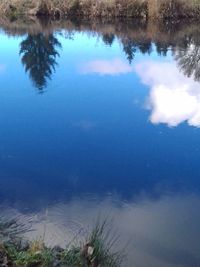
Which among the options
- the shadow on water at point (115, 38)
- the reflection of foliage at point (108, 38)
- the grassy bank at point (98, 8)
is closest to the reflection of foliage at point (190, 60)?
the shadow on water at point (115, 38)

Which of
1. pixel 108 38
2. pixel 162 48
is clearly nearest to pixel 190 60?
pixel 162 48

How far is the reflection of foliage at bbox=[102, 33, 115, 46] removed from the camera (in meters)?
21.2

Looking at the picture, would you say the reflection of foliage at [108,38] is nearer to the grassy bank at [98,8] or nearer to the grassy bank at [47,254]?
the grassy bank at [98,8]

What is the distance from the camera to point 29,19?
24.8 metres

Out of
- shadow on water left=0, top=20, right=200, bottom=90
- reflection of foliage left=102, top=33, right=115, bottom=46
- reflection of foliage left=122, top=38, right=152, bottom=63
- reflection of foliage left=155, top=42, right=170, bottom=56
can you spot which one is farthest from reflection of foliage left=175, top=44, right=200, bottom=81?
reflection of foliage left=102, top=33, right=115, bottom=46

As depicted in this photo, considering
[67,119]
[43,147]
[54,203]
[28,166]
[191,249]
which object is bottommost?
[191,249]

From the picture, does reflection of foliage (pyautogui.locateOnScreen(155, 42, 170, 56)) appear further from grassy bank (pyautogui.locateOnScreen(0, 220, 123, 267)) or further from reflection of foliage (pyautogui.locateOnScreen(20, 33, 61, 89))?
grassy bank (pyautogui.locateOnScreen(0, 220, 123, 267))

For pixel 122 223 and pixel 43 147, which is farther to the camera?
pixel 43 147

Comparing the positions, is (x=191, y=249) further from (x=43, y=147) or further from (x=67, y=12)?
(x=67, y=12)

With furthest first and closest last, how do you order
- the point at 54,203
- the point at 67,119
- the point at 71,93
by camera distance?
the point at 71,93 < the point at 67,119 < the point at 54,203

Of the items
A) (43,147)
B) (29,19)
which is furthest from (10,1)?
(43,147)

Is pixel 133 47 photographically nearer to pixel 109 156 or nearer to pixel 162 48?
pixel 162 48

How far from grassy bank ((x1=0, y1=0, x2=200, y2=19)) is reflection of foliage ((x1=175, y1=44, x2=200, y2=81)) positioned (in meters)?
6.23

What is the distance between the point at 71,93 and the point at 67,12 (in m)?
13.0
